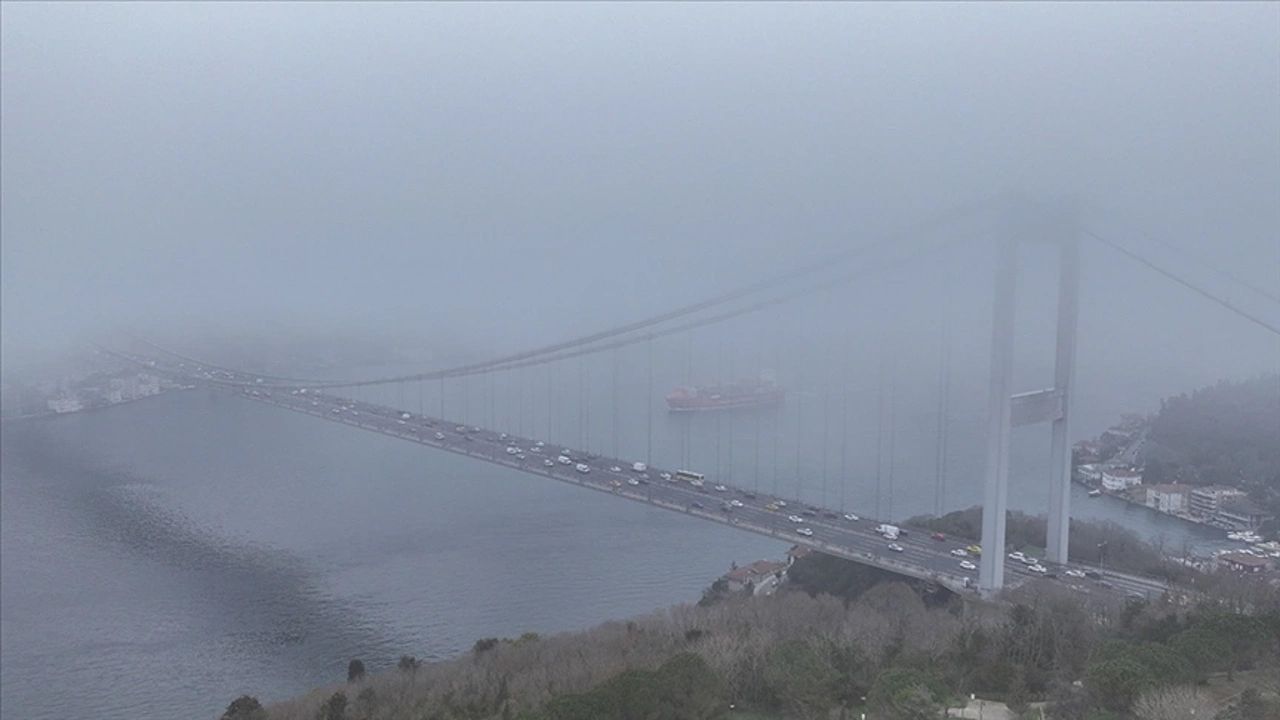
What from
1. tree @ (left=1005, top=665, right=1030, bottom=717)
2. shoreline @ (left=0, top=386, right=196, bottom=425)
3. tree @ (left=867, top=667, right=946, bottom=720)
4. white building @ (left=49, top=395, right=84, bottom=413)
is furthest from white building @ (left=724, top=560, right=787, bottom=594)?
white building @ (left=49, top=395, right=84, bottom=413)

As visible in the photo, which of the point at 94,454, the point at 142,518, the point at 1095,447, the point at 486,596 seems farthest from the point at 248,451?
the point at 1095,447

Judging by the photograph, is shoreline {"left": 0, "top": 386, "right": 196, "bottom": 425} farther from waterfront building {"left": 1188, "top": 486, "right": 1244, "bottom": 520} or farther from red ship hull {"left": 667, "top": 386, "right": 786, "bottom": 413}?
waterfront building {"left": 1188, "top": 486, "right": 1244, "bottom": 520}

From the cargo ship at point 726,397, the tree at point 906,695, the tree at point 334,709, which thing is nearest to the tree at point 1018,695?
the tree at point 906,695

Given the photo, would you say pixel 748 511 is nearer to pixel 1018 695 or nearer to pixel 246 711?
pixel 1018 695

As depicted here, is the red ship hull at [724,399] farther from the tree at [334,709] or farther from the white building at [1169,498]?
the tree at [334,709]

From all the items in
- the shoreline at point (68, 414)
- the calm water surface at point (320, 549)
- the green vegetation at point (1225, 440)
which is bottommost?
the calm water surface at point (320, 549)

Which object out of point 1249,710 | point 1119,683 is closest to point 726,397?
point 1119,683
